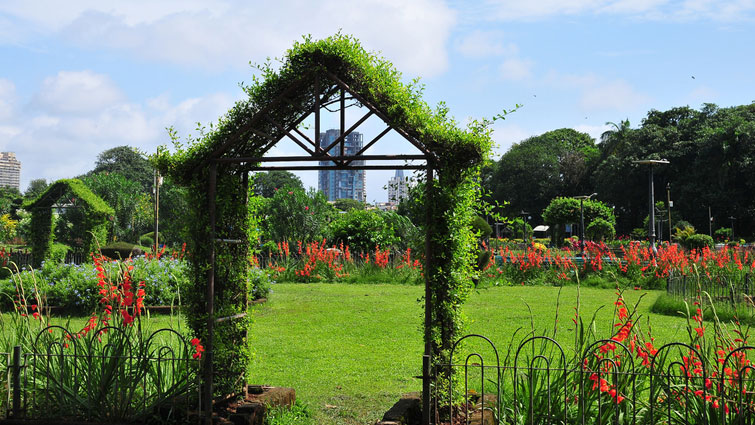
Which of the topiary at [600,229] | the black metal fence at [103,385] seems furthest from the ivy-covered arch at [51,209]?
the topiary at [600,229]

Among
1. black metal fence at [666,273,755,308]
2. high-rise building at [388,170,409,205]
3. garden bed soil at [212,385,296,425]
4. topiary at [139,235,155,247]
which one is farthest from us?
topiary at [139,235,155,247]

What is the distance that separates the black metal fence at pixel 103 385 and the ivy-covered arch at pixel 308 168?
10.5 inches

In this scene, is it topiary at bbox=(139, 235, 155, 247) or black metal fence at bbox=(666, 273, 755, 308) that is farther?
topiary at bbox=(139, 235, 155, 247)

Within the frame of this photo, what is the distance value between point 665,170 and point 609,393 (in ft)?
143

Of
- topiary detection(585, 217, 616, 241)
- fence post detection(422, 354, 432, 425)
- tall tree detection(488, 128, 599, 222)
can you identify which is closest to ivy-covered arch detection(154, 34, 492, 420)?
fence post detection(422, 354, 432, 425)

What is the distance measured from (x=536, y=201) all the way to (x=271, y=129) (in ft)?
179

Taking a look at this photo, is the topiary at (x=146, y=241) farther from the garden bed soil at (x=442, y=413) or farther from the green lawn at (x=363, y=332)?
the garden bed soil at (x=442, y=413)

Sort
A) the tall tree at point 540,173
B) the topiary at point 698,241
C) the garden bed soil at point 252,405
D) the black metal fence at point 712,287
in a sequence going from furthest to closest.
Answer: the tall tree at point 540,173 → the topiary at point 698,241 → the black metal fence at point 712,287 → the garden bed soil at point 252,405

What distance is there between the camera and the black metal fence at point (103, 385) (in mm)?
4629

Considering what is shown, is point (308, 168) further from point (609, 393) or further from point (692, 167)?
point (692, 167)

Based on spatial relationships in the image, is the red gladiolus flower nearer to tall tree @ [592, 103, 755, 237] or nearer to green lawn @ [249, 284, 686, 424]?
green lawn @ [249, 284, 686, 424]

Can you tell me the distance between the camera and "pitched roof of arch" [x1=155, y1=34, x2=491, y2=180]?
4688mm

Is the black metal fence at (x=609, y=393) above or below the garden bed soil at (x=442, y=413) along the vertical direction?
above

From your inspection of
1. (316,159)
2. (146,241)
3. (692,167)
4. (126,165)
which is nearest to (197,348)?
(316,159)
